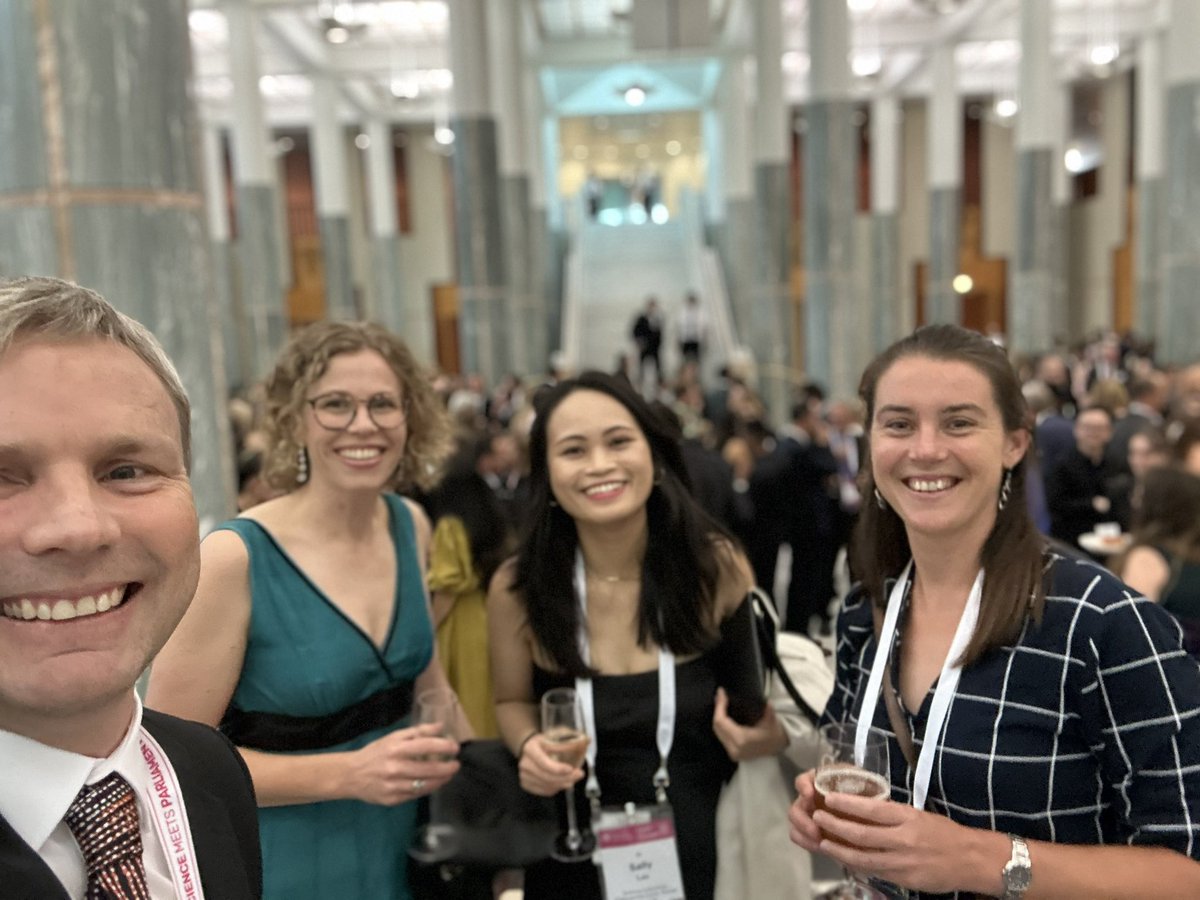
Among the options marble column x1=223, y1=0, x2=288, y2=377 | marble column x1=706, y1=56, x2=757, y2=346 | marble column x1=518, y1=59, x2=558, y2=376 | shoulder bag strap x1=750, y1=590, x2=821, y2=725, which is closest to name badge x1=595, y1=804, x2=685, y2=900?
shoulder bag strap x1=750, y1=590, x2=821, y2=725

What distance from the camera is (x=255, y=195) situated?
17.4 m

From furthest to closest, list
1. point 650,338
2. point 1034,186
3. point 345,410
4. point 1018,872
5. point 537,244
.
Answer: point 537,244
point 650,338
point 1034,186
point 345,410
point 1018,872

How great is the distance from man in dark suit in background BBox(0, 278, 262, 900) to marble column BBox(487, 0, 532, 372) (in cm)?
1536

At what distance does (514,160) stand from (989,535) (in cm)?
1661

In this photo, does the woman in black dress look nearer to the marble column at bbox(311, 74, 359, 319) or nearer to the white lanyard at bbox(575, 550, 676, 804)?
the white lanyard at bbox(575, 550, 676, 804)

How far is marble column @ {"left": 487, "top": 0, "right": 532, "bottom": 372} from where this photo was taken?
54.4ft

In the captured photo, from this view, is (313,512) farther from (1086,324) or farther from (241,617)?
(1086,324)

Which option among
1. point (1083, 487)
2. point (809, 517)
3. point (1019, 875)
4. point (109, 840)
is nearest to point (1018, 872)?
point (1019, 875)

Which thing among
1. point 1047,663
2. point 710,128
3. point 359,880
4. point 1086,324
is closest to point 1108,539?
point 1047,663

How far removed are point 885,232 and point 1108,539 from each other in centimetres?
2001

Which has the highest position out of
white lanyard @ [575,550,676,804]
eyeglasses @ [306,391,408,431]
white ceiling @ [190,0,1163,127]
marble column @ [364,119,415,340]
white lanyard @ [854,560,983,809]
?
white ceiling @ [190,0,1163,127]

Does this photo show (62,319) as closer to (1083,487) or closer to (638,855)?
(638,855)

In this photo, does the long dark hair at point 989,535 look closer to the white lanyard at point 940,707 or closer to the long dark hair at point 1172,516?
the white lanyard at point 940,707

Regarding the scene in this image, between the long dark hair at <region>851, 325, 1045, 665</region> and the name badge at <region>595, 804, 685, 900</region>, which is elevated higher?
the long dark hair at <region>851, 325, 1045, 665</region>
